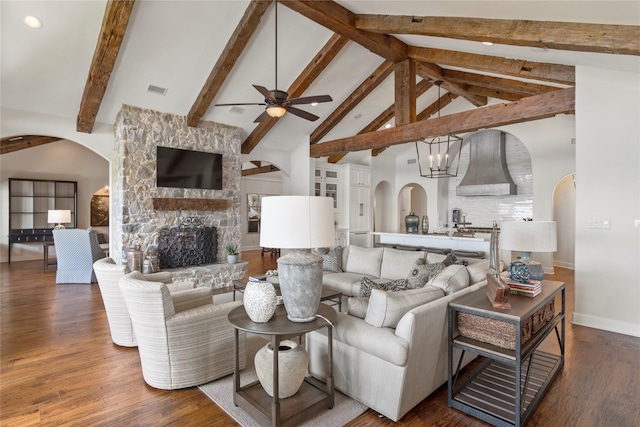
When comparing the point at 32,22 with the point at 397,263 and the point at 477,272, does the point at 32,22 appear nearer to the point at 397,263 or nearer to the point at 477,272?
the point at 397,263

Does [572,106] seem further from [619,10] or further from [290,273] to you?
[290,273]

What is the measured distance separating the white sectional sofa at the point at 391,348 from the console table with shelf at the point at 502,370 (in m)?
0.14

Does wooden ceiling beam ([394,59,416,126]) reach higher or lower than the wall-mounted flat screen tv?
higher

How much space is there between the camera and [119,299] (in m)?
3.47

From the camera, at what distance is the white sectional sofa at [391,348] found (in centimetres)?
226

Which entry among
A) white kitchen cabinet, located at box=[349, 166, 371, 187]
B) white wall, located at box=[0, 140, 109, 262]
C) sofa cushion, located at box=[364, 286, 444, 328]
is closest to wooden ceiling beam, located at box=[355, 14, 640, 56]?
sofa cushion, located at box=[364, 286, 444, 328]

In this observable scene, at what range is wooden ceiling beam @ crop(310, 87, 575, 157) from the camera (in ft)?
15.0

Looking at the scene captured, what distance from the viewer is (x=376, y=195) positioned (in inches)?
423

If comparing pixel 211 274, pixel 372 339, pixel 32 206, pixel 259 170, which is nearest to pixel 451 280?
pixel 372 339

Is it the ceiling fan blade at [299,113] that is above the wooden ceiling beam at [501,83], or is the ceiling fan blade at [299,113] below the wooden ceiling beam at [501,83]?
below

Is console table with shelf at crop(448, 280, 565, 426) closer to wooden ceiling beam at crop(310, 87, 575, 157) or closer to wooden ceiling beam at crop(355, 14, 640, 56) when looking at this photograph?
wooden ceiling beam at crop(355, 14, 640, 56)

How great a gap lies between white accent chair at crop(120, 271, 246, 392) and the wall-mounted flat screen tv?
12.3 feet

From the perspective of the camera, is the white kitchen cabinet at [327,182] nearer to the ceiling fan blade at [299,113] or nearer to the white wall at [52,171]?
the ceiling fan blade at [299,113]

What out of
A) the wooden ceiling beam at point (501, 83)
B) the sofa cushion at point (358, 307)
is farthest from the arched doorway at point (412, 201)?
the sofa cushion at point (358, 307)
